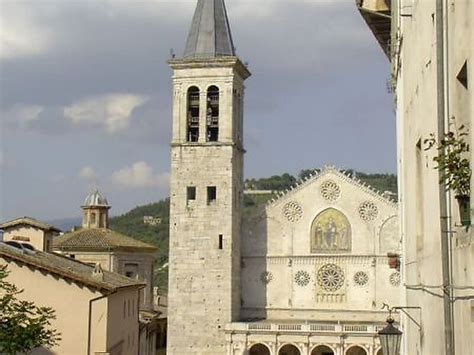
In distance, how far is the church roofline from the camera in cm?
3859

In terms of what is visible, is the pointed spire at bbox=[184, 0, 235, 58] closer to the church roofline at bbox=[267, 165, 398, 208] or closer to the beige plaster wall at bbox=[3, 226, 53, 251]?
the church roofline at bbox=[267, 165, 398, 208]

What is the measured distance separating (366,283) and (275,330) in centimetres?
518

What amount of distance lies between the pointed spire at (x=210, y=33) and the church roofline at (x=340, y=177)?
24.5ft

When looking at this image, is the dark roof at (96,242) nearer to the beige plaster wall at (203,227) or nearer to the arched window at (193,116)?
the beige plaster wall at (203,227)

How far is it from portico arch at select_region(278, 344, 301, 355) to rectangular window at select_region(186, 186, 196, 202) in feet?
28.1

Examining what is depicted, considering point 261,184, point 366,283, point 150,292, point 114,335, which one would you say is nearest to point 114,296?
point 114,335

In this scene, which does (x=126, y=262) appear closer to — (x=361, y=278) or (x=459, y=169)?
(x=361, y=278)

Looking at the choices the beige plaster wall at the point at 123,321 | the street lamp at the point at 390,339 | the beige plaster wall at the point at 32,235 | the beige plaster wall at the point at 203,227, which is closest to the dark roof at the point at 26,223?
the beige plaster wall at the point at 32,235

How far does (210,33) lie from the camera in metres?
40.6

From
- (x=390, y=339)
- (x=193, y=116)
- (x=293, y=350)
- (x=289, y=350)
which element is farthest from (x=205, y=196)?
(x=390, y=339)

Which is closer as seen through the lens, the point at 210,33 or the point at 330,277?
the point at 330,277

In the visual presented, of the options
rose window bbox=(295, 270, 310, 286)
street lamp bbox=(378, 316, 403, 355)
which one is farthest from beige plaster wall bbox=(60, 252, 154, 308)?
street lamp bbox=(378, 316, 403, 355)

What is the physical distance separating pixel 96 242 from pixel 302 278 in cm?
1250

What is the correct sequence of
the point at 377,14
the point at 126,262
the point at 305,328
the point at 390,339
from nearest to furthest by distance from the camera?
the point at 390,339 → the point at 377,14 → the point at 305,328 → the point at 126,262
